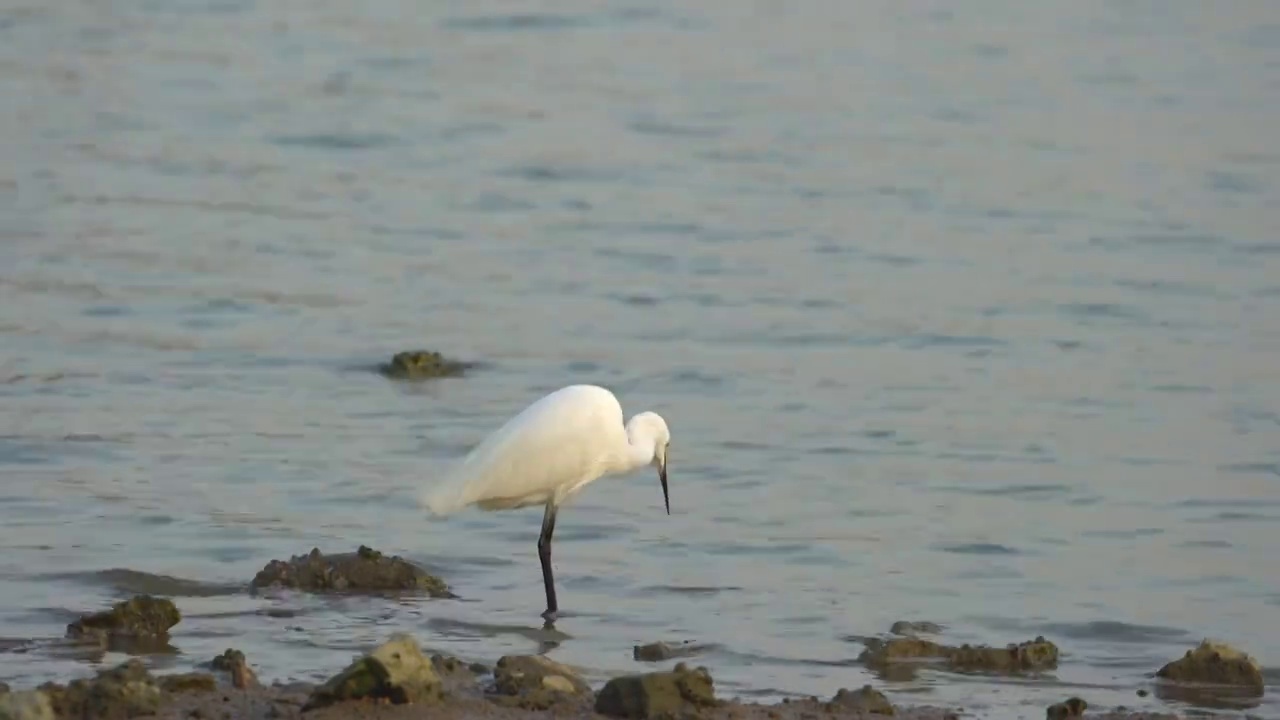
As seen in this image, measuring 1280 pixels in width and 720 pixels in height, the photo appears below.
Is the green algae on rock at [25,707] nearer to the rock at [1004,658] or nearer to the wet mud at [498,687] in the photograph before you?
the wet mud at [498,687]

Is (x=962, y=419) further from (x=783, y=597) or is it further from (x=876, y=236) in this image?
(x=876, y=236)

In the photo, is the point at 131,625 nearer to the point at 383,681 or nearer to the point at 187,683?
the point at 187,683

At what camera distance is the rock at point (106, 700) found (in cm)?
569

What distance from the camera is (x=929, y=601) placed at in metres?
7.88

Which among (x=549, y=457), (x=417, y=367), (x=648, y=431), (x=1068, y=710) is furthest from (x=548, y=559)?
(x=417, y=367)

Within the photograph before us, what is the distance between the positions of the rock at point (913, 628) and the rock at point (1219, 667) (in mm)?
873

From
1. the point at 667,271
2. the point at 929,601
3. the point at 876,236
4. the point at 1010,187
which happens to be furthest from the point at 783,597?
the point at 1010,187

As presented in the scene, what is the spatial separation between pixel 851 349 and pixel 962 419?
1355 millimetres

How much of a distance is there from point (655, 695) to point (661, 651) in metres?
1.19

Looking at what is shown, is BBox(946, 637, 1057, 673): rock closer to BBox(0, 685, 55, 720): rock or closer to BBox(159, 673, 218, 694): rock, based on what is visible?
BBox(159, 673, 218, 694): rock

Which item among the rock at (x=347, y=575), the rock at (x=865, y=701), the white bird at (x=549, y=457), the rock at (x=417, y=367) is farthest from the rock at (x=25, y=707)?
the rock at (x=417, y=367)

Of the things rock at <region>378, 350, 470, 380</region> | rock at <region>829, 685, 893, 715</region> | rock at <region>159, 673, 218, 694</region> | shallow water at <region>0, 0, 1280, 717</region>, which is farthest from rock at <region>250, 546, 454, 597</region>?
rock at <region>378, 350, 470, 380</region>

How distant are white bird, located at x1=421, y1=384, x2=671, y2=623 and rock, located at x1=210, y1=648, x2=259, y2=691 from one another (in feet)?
5.26

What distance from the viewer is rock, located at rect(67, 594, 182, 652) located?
690 cm
